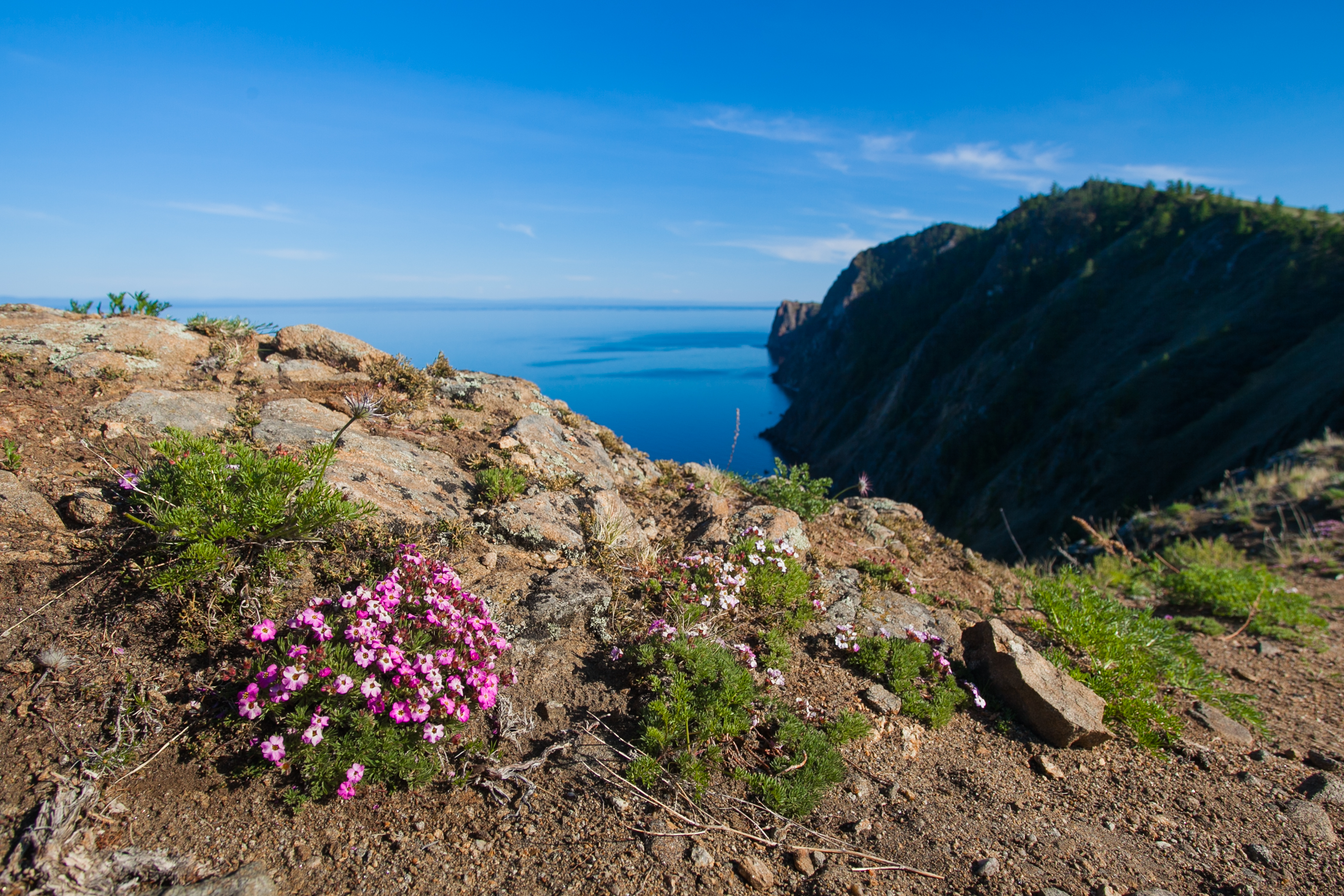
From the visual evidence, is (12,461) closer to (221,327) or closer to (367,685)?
(221,327)

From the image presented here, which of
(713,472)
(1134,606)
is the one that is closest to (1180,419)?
(1134,606)

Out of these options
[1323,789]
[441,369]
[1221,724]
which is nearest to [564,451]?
[441,369]

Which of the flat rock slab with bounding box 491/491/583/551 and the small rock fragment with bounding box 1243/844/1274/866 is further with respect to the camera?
the flat rock slab with bounding box 491/491/583/551

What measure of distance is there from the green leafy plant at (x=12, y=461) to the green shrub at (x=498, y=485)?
2684 millimetres

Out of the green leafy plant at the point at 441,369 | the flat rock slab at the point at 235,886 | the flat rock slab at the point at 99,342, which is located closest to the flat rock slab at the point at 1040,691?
the flat rock slab at the point at 235,886

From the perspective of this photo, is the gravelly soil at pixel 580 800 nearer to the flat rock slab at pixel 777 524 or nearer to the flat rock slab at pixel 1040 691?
the flat rock slab at pixel 1040 691

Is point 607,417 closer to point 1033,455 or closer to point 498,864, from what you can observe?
point 1033,455

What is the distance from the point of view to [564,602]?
12.7 feet

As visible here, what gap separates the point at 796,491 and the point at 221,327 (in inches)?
237

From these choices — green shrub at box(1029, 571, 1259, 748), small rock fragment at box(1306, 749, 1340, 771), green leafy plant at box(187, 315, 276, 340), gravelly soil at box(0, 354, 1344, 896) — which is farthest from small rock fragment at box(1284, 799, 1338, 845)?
green leafy plant at box(187, 315, 276, 340)

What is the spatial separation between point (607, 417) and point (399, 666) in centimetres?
7050

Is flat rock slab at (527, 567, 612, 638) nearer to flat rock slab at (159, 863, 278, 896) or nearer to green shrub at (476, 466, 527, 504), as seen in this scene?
green shrub at (476, 466, 527, 504)

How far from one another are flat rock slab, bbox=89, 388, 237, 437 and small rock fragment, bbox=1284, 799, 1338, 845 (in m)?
7.17

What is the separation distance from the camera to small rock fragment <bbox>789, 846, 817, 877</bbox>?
8.50 ft
